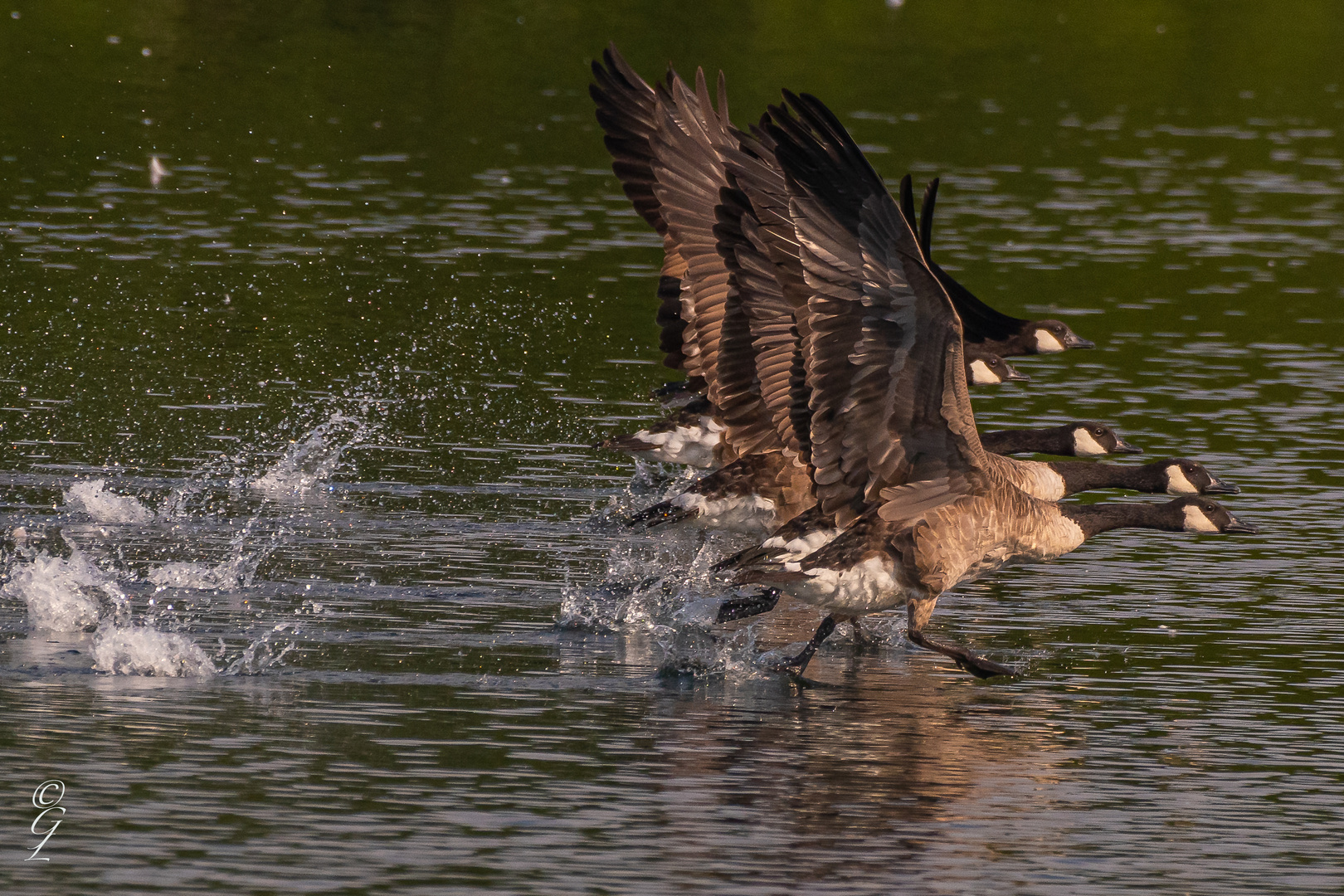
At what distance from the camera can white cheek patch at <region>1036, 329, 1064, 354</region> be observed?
14414mm

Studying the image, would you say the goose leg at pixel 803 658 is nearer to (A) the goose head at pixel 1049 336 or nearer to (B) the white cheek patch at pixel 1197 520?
(B) the white cheek patch at pixel 1197 520

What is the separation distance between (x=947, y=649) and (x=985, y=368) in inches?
149

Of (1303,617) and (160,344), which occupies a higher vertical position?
(160,344)

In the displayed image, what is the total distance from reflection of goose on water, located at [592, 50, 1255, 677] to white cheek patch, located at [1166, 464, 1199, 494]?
0.01m

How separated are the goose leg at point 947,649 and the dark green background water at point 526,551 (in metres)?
0.15

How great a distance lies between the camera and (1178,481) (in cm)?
1220

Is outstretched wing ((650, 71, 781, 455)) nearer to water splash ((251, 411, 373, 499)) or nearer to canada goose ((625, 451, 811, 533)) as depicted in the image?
canada goose ((625, 451, 811, 533))

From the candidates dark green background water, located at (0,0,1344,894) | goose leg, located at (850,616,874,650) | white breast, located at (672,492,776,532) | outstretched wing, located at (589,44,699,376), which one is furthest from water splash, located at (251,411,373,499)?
goose leg, located at (850,616,874,650)

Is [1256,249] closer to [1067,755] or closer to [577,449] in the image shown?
[577,449]

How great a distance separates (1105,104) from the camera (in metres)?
36.8

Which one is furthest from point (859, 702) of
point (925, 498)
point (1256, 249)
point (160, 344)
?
point (1256, 249)

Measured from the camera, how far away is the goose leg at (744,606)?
436 inches

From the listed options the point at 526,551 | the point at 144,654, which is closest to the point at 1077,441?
the point at 526,551

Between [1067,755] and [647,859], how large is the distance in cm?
241
